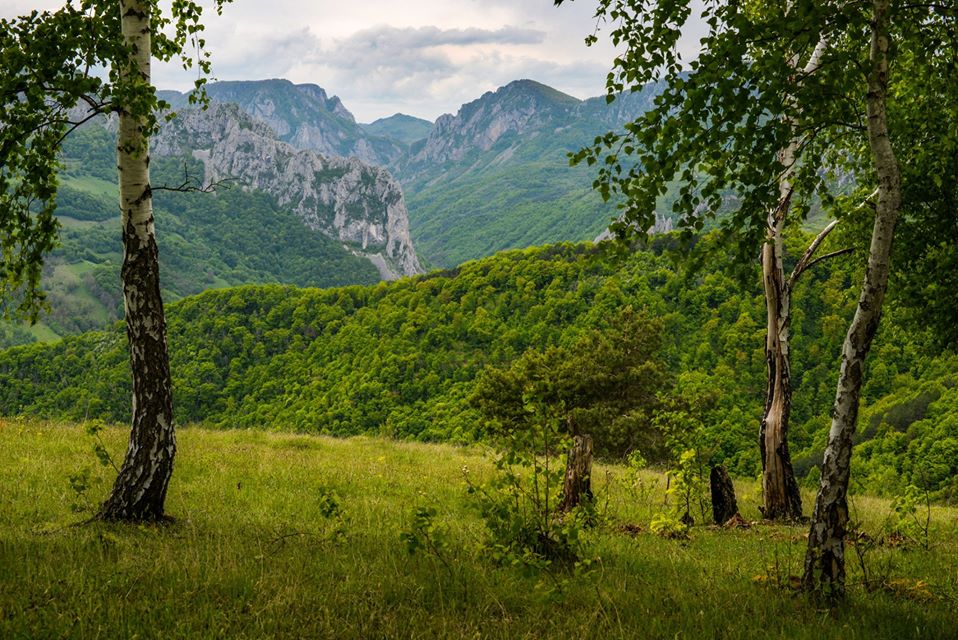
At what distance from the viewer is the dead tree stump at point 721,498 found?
1055cm

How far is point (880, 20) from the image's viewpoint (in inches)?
194

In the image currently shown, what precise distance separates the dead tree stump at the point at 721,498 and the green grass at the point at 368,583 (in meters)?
1.11

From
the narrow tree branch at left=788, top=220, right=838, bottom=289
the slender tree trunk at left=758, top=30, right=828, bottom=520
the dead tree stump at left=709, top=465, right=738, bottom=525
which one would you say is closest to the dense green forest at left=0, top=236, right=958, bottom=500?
the narrow tree branch at left=788, top=220, right=838, bottom=289

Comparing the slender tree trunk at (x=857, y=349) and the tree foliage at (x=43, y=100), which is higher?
the tree foliage at (x=43, y=100)

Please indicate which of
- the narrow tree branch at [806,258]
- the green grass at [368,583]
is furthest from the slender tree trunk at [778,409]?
the green grass at [368,583]

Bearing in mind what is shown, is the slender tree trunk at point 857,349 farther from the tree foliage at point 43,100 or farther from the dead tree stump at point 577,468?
the tree foliage at point 43,100

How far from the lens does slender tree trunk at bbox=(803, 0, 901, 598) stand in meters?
5.10

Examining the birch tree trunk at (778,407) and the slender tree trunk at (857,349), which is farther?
the birch tree trunk at (778,407)

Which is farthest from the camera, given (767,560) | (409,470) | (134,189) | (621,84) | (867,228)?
(409,470)

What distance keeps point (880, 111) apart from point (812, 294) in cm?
9225

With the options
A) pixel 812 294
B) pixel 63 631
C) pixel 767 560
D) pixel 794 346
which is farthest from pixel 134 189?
pixel 812 294

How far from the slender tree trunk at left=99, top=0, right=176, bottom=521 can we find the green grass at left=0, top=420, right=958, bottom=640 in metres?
0.47

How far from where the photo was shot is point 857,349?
203 inches

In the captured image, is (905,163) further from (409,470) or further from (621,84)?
(409,470)
